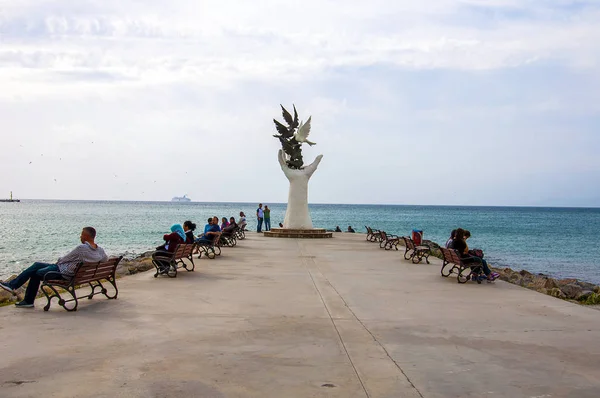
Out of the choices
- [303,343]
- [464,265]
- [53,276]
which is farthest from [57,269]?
[464,265]

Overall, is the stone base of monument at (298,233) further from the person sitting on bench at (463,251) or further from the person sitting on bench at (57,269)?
the person sitting on bench at (57,269)

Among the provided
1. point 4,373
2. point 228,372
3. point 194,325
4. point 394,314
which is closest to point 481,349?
point 394,314

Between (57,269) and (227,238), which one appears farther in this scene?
(227,238)

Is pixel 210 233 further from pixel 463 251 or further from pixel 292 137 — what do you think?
pixel 292 137

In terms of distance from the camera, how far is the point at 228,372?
18.5ft

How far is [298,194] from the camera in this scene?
29562 millimetres

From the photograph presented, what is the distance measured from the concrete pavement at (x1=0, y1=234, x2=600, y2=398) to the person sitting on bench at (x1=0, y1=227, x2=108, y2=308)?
1.07 ft

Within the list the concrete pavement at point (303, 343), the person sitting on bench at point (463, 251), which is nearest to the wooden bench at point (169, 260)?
the concrete pavement at point (303, 343)

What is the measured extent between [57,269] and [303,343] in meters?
4.33

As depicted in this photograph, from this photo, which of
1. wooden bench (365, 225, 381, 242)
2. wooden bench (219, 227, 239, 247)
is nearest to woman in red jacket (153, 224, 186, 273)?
wooden bench (219, 227, 239, 247)

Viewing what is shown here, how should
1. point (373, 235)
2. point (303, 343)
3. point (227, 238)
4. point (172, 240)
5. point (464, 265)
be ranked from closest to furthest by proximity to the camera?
1. point (303, 343)
2. point (464, 265)
3. point (172, 240)
4. point (227, 238)
5. point (373, 235)

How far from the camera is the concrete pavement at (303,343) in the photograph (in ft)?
Result: 17.4

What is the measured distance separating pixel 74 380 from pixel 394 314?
16.0 feet

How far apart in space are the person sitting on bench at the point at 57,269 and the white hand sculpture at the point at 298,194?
66.5 ft
